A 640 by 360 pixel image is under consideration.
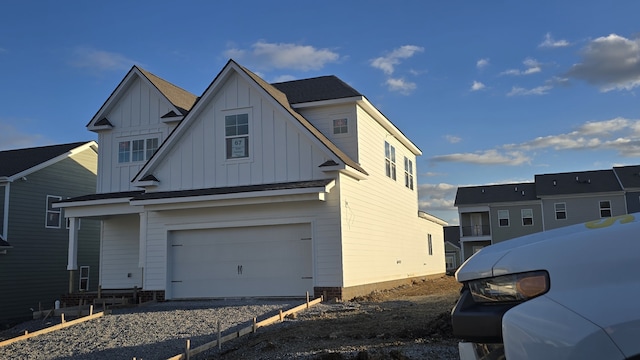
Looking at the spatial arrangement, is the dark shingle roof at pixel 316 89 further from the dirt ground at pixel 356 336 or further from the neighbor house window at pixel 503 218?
the neighbor house window at pixel 503 218

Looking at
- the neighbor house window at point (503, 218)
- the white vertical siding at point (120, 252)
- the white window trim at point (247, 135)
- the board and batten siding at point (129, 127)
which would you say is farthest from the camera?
the neighbor house window at point (503, 218)

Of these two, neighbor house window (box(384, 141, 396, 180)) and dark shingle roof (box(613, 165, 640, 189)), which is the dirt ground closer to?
neighbor house window (box(384, 141, 396, 180))

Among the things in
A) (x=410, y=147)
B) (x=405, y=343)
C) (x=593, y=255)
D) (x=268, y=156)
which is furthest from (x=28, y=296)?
(x=593, y=255)

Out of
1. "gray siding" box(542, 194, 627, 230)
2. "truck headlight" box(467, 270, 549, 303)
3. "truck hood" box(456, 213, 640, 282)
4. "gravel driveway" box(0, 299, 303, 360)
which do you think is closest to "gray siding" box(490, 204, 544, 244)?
"gray siding" box(542, 194, 627, 230)

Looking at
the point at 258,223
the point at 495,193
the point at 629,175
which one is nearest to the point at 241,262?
the point at 258,223

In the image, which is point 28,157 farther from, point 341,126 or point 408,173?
point 408,173

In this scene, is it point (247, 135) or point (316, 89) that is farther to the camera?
point (316, 89)

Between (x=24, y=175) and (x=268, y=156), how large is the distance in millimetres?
14504

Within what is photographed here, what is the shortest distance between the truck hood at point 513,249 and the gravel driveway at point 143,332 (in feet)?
23.9

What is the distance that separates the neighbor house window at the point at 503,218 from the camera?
45719 millimetres

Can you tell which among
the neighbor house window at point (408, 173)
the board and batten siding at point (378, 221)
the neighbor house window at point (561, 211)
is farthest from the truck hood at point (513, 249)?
the neighbor house window at point (561, 211)

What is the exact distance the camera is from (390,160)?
23.3 meters

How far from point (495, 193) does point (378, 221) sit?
97.4ft

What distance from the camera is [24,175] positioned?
25.9m
